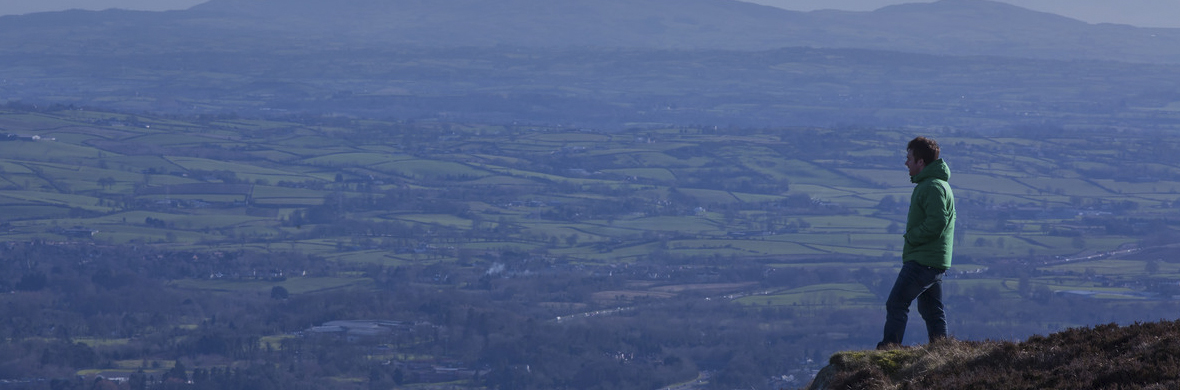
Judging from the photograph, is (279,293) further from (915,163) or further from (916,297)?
(915,163)

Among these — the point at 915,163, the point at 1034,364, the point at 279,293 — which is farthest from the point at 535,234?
the point at 1034,364

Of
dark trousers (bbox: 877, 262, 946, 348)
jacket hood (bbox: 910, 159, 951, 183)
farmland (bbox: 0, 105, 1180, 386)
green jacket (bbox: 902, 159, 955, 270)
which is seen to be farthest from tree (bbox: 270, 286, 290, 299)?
jacket hood (bbox: 910, 159, 951, 183)

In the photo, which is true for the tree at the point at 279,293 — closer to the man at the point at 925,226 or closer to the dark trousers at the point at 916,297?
the dark trousers at the point at 916,297

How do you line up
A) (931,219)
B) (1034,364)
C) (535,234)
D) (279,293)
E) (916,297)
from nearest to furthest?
(1034,364)
(931,219)
(916,297)
(279,293)
(535,234)

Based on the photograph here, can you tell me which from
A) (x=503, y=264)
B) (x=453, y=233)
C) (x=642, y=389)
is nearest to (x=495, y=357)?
(x=642, y=389)

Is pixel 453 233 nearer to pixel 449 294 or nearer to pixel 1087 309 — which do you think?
pixel 449 294

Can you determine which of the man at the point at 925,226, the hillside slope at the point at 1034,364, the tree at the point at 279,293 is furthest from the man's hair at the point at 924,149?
the tree at the point at 279,293
